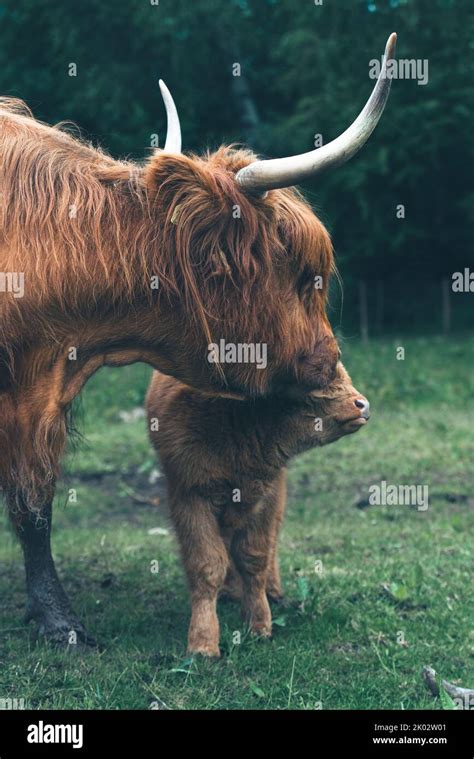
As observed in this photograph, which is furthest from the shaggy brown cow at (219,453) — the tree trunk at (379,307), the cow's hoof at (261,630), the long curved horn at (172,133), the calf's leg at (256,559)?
the tree trunk at (379,307)

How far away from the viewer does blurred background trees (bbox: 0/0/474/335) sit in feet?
59.4

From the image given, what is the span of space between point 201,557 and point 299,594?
34.0 inches

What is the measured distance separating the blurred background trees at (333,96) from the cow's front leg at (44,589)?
41.9 feet

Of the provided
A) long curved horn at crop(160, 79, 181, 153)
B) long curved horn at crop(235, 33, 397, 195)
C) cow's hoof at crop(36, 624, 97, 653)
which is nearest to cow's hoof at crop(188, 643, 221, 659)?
cow's hoof at crop(36, 624, 97, 653)

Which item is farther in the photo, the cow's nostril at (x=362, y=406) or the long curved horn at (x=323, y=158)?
the cow's nostril at (x=362, y=406)

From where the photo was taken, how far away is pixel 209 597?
15.3 feet

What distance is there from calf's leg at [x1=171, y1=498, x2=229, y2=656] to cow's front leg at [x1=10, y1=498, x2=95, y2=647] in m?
0.57

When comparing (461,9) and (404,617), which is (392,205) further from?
(404,617)

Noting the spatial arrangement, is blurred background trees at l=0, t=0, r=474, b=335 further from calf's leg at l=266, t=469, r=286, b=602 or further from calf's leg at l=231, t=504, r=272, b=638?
calf's leg at l=231, t=504, r=272, b=638

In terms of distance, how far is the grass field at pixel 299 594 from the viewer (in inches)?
162

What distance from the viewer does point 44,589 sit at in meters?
5.05

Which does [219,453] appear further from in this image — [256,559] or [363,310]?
→ [363,310]

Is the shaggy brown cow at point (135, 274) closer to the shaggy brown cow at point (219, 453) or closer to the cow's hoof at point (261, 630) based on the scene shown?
the shaggy brown cow at point (219, 453)
